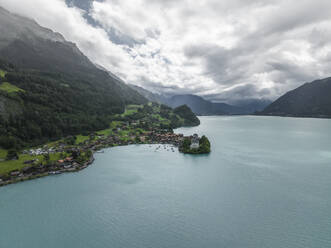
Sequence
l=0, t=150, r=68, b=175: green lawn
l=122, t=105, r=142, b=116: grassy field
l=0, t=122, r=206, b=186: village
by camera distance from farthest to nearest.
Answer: l=122, t=105, r=142, b=116: grassy field → l=0, t=150, r=68, b=175: green lawn → l=0, t=122, r=206, b=186: village

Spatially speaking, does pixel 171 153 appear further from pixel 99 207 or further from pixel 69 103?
pixel 69 103

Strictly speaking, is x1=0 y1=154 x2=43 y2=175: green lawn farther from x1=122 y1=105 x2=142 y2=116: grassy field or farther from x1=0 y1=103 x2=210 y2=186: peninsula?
x1=122 y1=105 x2=142 y2=116: grassy field

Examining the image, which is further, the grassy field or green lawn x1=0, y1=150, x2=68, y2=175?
the grassy field

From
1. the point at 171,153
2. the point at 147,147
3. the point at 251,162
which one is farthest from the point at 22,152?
the point at 251,162

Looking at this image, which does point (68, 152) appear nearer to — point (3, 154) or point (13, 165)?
point (13, 165)

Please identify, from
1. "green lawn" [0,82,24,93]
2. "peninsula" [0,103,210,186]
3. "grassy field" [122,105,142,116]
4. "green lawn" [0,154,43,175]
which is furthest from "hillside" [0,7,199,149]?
A: "green lawn" [0,154,43,175]

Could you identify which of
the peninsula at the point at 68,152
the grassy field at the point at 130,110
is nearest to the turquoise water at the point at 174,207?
the peninsula at the point at 68,152

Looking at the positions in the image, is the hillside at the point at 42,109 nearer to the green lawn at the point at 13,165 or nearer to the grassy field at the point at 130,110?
the grassy field at the point at 130,110

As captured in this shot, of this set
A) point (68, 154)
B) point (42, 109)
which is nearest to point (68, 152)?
point (68, 154)

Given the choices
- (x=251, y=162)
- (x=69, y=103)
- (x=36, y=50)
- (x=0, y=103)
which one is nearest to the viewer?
(x=251, y=162)
